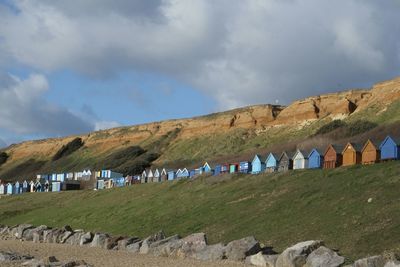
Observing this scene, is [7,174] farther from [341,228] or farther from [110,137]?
[341,228]

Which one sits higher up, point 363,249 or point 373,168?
point 373,168

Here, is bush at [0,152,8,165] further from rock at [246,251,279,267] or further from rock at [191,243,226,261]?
rock at [246,251,279,267]

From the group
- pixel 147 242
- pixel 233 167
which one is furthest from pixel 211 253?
pixel 233 167

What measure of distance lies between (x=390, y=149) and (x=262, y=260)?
2405 centimetres

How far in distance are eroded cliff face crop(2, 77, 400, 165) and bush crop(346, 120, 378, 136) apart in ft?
24.7

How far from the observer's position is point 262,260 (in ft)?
77.4

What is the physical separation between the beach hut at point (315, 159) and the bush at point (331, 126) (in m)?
28.9

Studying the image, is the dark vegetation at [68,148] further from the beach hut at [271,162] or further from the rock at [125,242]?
the rock at [125,242]

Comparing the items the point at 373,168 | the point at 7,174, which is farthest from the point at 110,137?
the point at 373,168

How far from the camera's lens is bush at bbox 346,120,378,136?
72.5 meters

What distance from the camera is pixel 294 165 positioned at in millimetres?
53938

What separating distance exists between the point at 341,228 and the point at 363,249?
3.45m

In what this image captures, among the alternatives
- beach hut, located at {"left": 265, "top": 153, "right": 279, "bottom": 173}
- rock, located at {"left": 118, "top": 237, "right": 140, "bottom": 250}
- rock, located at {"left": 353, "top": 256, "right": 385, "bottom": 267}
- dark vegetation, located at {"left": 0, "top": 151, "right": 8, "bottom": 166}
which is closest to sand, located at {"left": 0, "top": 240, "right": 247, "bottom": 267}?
rock, located at {"left": 118, "top": 237, "right": 140, "bottom": 250}

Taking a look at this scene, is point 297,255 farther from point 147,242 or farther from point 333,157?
point 333,157
